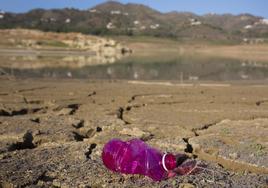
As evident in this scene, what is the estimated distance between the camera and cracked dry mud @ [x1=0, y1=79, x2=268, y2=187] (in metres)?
4.39

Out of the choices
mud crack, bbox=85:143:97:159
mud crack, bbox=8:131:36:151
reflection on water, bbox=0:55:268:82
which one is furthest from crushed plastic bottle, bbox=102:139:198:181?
reflection on water, bbox=0:55:268:82

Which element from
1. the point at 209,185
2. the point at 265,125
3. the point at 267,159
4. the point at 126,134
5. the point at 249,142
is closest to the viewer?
the point at 209,185

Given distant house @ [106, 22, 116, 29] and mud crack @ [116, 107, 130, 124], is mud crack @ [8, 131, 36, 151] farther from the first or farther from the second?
distant house @ [106, 22, 116, 29]

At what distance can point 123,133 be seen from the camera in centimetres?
666

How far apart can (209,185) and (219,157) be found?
121cm

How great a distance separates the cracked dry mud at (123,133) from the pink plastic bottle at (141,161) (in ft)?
0.23

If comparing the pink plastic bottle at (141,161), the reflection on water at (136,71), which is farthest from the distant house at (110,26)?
the pink plastic bottle at (141,161)

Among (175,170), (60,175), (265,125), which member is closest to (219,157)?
(175,170)

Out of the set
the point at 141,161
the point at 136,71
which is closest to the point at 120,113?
the point at 141,161

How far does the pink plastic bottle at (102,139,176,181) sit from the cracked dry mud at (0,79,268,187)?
0.23 ft

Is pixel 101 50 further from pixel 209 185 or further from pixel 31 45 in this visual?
pixel 209 185

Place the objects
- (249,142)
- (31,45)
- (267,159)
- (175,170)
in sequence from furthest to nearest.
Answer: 1. (31,45)
2. (249,142)
3. (267,159)
4. (175,170)

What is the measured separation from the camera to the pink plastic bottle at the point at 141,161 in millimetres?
4285

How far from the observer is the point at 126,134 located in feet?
21.7
